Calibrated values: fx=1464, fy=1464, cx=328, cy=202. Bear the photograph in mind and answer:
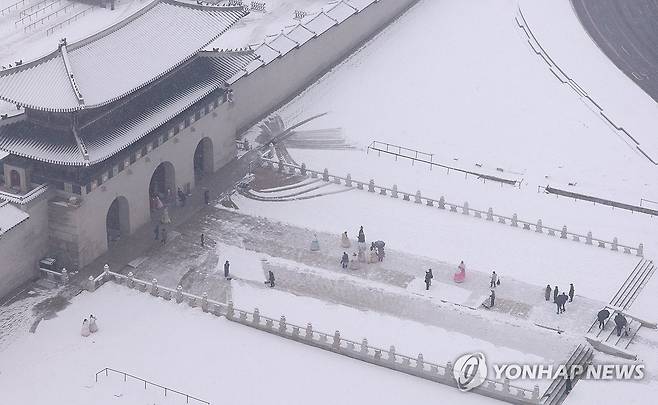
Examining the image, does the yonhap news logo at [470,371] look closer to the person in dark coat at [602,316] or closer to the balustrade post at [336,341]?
the balustrade post at [336,341]

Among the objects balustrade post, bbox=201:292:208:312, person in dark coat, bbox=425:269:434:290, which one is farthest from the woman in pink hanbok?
balustrade post, bbox=201:292:208:312

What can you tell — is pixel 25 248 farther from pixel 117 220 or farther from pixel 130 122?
pixel 130 122

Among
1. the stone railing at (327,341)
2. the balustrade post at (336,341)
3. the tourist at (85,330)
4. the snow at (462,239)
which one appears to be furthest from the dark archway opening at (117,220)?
the balustrade post at (336,341)

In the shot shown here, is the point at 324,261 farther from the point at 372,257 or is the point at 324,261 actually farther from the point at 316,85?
the point at 316,85

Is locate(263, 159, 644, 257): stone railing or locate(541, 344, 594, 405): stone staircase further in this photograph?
locate(263, 159, 644, 257): stone railing

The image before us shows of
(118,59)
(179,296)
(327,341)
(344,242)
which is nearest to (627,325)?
(327,341)

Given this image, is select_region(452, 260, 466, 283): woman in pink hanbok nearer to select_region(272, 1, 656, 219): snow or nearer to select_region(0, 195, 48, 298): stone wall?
select_region(272, 1, 656, 219): snow
